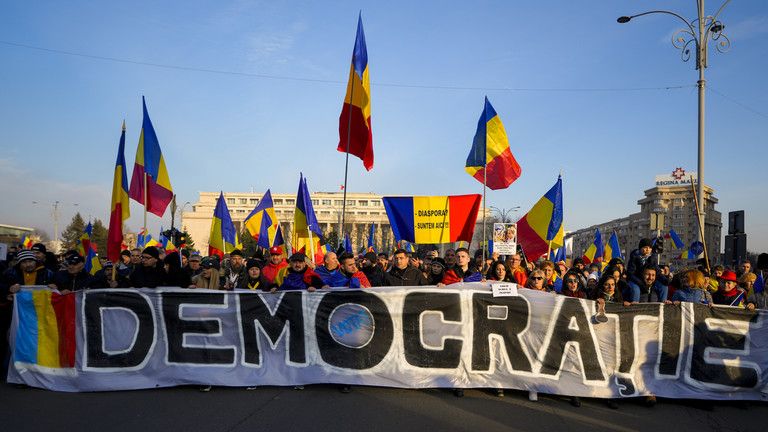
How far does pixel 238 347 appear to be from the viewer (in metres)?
6.14

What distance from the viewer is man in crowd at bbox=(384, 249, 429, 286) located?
23.3 ft

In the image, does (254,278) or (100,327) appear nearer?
(100,327)

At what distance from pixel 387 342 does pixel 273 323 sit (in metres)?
1.46

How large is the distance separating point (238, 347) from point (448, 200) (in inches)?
159

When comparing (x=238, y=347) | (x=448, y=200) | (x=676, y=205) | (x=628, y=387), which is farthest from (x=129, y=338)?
(x=676, y=205)

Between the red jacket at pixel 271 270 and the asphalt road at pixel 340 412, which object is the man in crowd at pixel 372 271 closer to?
the red jacket at pixel 271 270

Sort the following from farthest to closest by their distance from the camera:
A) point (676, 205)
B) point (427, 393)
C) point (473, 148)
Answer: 1. point (676, 205)
2. point (473, 148)
3. point (427, 393)

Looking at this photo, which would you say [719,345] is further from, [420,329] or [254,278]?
[254,278]

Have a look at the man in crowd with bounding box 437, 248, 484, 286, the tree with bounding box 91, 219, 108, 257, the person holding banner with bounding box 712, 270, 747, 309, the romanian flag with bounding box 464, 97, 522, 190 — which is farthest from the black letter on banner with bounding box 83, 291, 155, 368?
the tree with bounding box 91, 219, 108, 257

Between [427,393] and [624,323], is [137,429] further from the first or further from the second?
[624,323]

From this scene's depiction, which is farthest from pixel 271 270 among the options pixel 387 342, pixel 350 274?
pixel 387 342

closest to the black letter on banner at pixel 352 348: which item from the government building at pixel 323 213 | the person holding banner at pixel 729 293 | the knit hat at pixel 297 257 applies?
the knit hat at pixel 297 257

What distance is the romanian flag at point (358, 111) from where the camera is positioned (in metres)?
9.11

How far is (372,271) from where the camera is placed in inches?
371
